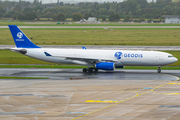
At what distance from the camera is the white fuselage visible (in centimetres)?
4006

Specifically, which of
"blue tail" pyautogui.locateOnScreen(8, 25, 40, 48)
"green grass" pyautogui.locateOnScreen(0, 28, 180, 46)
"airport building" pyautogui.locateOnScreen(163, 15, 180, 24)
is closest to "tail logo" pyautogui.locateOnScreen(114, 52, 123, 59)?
"blue tail" pyautogui.locateOnScreen(8, 25, 40, 48)

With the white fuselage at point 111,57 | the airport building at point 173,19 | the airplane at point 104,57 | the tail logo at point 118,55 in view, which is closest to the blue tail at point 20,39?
the airplane at point 104,57

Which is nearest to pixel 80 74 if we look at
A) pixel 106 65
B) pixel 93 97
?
pixel 106 65

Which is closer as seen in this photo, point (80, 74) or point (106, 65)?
point (106, 65)

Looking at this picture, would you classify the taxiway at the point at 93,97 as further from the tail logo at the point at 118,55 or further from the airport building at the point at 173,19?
the airport building at the point at 173,19

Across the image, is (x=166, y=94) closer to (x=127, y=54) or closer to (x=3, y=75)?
(x=127, y=54)

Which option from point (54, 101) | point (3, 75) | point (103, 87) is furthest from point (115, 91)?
point (3, 75)

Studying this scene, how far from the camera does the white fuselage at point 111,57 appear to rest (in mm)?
40062

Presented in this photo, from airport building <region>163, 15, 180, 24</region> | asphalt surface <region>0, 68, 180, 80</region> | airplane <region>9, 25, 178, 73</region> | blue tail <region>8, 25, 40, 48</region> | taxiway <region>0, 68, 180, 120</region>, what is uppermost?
airport building <region>163, 15, 180, 24</region>

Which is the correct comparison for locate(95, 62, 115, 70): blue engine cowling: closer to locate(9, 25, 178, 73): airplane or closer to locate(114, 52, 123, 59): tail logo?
locate(9, 25, 178, 73): airplane

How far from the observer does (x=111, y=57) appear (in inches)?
1604

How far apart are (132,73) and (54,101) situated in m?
18.6

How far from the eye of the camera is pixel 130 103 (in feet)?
75.4

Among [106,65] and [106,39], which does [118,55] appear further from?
[106,39]
